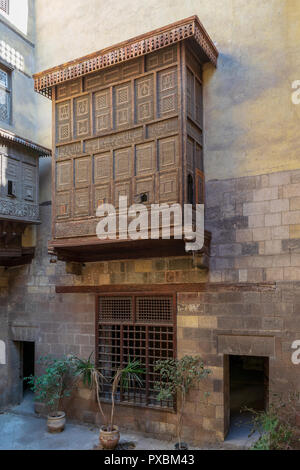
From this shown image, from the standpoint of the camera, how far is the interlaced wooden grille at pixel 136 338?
8.56 metres

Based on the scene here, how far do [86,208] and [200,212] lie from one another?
245 cm

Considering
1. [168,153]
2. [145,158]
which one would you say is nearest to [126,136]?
[145,158]

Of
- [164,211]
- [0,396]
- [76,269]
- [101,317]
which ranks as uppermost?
[164,211]

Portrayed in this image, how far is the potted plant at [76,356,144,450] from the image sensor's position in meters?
7.84

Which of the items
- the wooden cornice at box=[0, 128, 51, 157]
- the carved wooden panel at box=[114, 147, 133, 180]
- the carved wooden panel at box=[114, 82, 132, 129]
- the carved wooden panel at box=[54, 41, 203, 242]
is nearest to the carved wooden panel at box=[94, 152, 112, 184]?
the carved wooden panel at box=[54, 41, 203, 242]

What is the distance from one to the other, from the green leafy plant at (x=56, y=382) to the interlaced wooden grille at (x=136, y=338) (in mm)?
779

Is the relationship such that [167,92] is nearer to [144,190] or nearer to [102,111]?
[102,111]

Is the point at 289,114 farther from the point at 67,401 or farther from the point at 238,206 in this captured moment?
the point at 67,401

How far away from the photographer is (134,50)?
8.00m

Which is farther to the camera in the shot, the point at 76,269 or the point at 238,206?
Result: the point at 76,269

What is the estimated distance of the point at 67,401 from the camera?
31.0 feet

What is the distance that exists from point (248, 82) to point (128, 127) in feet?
8.63

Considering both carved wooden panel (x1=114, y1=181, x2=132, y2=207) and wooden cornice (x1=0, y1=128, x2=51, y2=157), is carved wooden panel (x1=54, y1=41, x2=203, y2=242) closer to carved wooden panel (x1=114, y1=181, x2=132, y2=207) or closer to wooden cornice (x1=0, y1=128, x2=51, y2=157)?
carved wooden panel (x1=114, y1=181, x2=132, y2=207)

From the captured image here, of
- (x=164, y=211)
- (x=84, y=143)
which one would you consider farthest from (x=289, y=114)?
(x=84, y=143)
